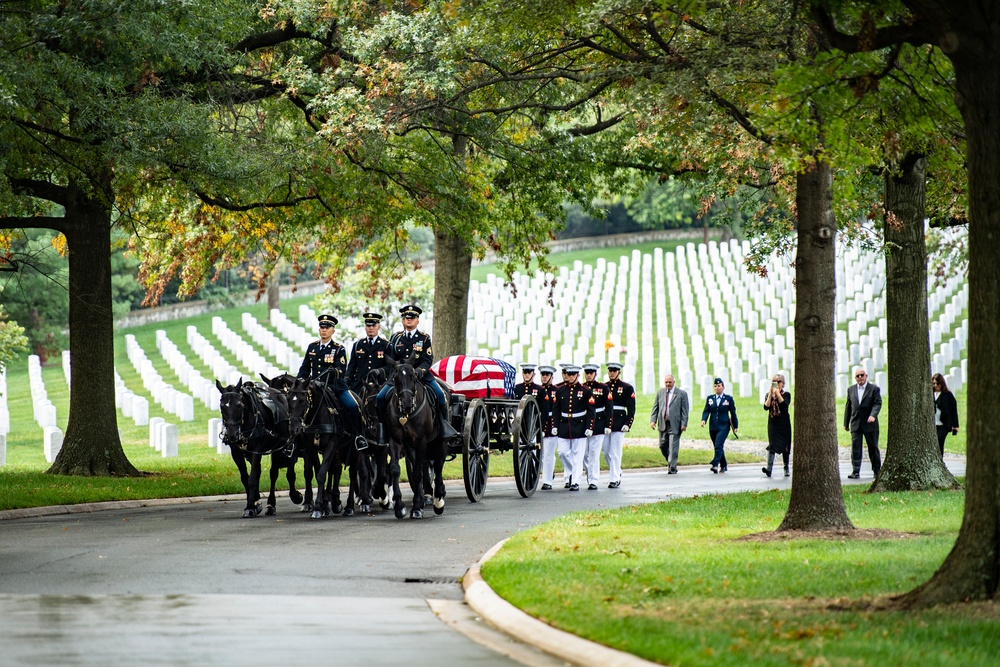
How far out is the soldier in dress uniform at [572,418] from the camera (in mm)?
20125

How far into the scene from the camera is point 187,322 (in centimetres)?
5812

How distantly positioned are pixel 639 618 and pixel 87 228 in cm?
1504

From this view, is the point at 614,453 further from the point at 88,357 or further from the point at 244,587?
the point at 244,587

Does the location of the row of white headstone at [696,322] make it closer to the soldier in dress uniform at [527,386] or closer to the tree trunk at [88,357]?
the soldier in dress uniform at [527,386]

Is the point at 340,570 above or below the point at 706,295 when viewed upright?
below

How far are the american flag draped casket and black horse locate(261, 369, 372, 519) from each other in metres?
2.41

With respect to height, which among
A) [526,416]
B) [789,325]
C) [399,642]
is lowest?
[399,642]

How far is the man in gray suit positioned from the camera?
77.6 ft

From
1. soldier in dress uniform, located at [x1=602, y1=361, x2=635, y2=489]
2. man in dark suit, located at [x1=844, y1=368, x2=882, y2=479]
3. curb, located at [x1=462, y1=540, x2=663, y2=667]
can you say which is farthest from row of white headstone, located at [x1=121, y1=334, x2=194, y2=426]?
curb, located at [x1=462, y1=540, x2=663, y2=667]

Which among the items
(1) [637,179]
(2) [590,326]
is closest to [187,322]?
(2) [590,326]

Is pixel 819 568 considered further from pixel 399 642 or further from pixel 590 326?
pixel 590 326

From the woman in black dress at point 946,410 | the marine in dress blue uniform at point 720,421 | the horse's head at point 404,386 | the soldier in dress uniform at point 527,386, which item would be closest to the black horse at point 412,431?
the horse's head at point 404,386

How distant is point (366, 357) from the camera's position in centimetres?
1594

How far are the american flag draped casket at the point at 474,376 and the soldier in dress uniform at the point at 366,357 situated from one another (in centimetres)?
214
